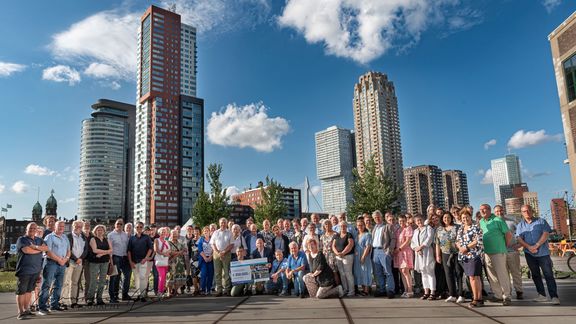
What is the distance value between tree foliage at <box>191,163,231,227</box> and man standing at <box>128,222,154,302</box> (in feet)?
61.9

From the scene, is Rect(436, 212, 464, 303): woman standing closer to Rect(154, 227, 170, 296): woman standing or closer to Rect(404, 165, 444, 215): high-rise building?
Rect(154, 227, 170, 296): woman standing

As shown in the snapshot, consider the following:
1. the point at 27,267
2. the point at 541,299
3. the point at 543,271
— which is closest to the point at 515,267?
the point at 543,271

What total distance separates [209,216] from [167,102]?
129 m

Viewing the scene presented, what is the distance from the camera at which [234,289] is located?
11516mm

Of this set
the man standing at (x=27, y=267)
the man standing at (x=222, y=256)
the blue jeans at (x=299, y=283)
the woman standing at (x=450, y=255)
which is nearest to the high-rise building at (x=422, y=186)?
the man standing at (x=222, y=256)

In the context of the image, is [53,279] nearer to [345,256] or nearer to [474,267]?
[345,256]

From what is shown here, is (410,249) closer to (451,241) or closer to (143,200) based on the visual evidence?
(451,241)

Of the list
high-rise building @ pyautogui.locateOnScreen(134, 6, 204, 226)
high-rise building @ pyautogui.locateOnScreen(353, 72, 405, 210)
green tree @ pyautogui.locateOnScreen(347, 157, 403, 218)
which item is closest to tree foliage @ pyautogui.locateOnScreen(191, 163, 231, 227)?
green tree @ pyautogui.locateOnScreen(347, 157, 403, 218)

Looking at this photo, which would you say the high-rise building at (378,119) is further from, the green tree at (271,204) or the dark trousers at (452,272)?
the dark trousers at (452,272)

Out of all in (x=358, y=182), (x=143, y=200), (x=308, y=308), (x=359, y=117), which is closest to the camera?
(x=308, y=308)

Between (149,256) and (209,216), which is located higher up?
(209,216)

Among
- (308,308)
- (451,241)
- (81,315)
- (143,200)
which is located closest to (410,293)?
(451,241)

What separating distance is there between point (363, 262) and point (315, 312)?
3.16m

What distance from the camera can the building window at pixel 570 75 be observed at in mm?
26266
